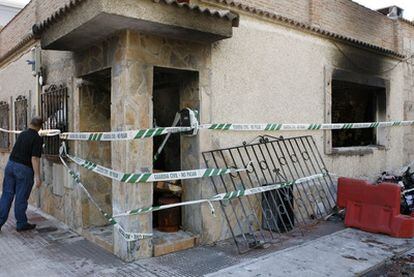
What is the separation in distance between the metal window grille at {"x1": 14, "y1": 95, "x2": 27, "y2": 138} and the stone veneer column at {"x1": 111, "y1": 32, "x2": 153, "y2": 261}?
4311 mm

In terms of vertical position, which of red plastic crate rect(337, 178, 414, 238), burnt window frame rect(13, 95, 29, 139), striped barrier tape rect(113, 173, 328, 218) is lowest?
red plastic crate rect(337, 178, 414, 238)

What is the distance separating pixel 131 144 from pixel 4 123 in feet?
22.2

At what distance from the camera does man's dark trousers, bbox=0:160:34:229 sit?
6.20m

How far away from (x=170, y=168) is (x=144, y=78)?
2.12 m

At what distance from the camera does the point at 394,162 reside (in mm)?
9883

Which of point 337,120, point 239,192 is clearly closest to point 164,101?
point 239,192

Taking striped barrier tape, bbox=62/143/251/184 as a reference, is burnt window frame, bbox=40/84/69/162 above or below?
above

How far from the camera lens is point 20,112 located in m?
8.73

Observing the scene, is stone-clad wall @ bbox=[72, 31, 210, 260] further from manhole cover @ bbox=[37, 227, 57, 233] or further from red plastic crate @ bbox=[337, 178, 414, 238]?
red plastic crate @ bbox=[337, 178, 414, 238]

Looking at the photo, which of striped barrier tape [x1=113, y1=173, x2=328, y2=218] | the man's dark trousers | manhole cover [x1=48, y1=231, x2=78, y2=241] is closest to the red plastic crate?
striped barrier tape [x1=113, y1=173, x2=328, y2=218]

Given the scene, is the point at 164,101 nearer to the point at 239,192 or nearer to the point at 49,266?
the point at 239,192

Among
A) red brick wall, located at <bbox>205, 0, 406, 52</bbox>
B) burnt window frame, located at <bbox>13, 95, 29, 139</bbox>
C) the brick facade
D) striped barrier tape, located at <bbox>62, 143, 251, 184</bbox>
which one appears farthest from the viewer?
burnt window frame, located at <bbox>13, 95, 29, 139</bbox>

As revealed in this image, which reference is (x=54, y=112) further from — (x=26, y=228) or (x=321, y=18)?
(x=321, y=18)

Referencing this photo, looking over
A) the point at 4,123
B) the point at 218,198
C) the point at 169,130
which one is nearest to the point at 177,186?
the point at 218,198
